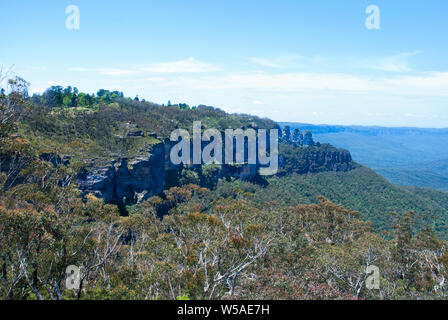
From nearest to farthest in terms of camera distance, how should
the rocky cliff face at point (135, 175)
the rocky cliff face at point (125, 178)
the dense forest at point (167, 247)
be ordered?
the dense forest at point (167, 247)
the rocky cliff face at point (125, 178)
the rocky cliff face at point (135, 175)

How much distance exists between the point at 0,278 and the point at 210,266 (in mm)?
7858

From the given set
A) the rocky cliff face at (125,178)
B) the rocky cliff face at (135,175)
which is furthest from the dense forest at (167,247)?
the rocky cliff face at (135,175)

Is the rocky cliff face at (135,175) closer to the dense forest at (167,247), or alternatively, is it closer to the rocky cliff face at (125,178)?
the rocky cliff face at (125,178)

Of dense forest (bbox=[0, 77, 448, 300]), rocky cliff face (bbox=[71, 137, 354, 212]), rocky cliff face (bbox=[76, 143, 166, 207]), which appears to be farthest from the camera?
rocky cliff face (bbox=[71, 137, 354, 212])

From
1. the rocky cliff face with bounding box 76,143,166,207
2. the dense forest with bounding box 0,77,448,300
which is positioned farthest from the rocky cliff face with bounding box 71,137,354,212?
the dense forest with bounding box 0,77,448,300

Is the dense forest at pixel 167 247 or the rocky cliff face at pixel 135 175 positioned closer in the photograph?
the dense forest at pixel 167 247

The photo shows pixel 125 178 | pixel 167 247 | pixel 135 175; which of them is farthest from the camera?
pixel 135 175

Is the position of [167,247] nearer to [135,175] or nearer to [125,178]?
[125,178]

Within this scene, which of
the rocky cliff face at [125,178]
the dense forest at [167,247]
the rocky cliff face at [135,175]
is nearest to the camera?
the dense forest at [167,247]

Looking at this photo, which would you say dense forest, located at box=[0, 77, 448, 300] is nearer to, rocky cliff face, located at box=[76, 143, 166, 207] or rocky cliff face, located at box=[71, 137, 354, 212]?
rocky cliff face, located at box=[76, 143, 166, 207]

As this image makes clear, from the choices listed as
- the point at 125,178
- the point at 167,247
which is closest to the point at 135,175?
the point at 125,178
